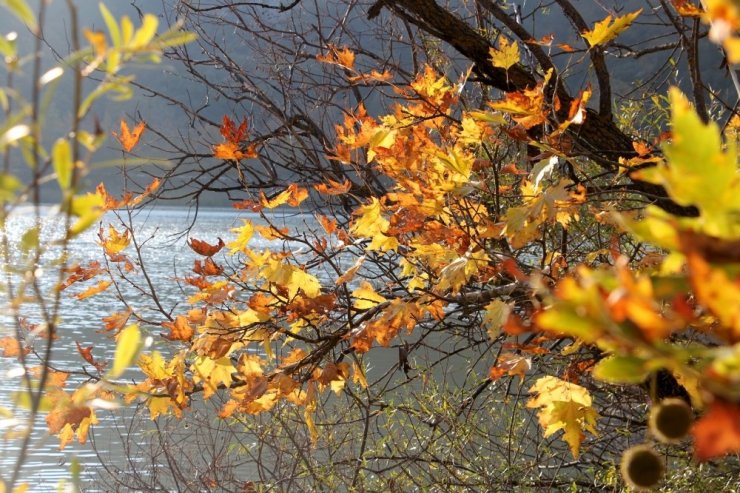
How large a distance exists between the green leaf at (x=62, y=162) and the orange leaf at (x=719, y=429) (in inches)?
15.1

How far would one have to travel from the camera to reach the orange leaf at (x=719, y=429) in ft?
0.98

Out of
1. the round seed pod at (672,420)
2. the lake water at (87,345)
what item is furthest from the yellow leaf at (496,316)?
the round seed pod at (672,420)

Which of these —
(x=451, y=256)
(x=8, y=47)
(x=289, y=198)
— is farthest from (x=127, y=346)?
(x=289, y=198)

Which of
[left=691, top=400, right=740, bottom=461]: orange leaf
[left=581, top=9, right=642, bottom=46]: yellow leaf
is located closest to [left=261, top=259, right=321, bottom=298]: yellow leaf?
[left=581, top=9, right=642, bottom=46]: yellow leaf

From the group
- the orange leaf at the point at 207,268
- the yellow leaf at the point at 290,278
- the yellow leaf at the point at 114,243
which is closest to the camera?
the yellow leaf at the point at 290,278

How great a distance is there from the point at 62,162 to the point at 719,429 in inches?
15.6

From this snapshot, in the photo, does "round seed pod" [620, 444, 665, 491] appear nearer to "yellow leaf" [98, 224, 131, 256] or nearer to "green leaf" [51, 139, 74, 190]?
"green leaf" [51, 139, 74, 190]

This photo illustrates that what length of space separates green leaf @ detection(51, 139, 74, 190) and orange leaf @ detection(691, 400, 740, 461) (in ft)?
1.26

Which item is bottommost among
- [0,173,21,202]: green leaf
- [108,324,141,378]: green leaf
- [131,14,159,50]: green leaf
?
[108,324,141,378]: green leaf

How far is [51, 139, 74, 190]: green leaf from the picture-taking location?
0.50m

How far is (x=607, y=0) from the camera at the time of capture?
59.2 ft

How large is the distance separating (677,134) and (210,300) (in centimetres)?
171

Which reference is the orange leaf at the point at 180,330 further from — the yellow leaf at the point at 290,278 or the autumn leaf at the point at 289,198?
the autumn leaf at the point at 289,198

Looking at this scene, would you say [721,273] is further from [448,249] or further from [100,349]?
[100,349]
